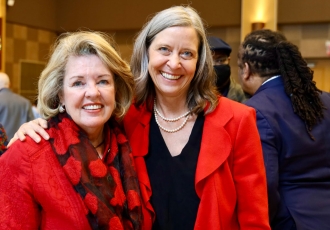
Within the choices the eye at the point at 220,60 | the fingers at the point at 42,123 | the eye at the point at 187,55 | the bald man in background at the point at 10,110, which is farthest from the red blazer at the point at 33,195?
the bald man in background at the point at 10,110

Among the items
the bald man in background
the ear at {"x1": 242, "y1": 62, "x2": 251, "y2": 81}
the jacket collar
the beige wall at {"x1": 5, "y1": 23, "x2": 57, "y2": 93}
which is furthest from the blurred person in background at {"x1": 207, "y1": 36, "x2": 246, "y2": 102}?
the beige wall at {"x1": 5, "y1": 23, "x2": 57, "y2": 93}

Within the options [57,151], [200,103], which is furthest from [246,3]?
[57,151]

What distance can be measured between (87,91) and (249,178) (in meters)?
0.75

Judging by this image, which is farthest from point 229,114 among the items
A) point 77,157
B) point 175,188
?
point 77,157

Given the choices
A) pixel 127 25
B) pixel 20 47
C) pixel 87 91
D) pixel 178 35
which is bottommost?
pixel 87 91

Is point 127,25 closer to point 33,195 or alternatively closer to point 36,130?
point 36,130

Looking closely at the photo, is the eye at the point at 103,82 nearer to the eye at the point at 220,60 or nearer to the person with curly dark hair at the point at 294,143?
the person with curly dark hair at the point at 294,143

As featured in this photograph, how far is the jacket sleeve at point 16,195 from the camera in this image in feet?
4.91

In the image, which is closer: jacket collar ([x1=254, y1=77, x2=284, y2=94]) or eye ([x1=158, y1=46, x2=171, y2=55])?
eye ([x1=158, y1=46, x2=171, y2=55])

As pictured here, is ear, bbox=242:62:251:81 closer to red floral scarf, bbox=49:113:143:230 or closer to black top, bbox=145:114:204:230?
black top, bbox=145:114:204:230

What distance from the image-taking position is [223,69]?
3270 millimetres

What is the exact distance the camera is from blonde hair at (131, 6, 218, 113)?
183 cm

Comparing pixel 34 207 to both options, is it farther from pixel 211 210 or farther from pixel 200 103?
pixel 200 103

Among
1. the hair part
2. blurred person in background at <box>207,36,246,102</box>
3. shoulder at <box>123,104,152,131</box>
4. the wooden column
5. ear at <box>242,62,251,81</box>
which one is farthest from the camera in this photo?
the wooden column
